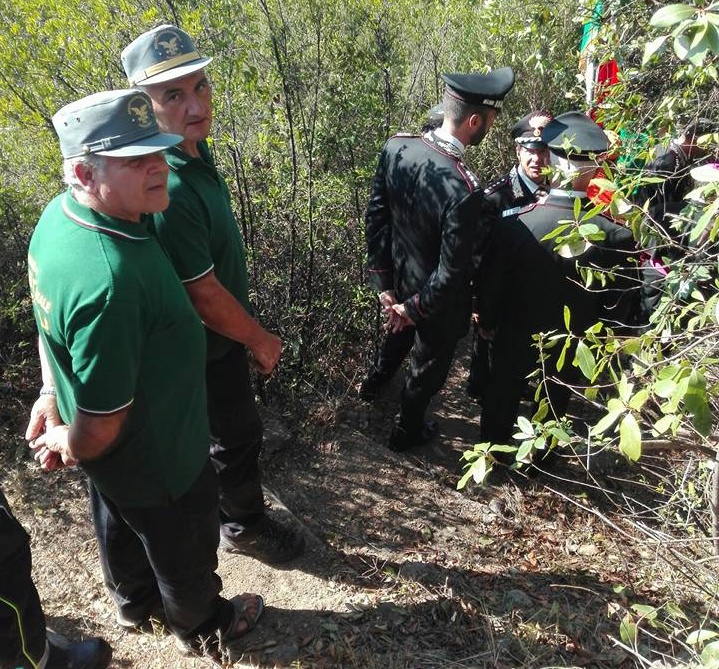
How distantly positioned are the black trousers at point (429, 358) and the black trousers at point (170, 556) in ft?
5.06

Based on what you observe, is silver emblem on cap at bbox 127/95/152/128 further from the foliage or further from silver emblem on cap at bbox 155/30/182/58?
the foliage

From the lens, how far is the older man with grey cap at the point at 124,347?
1.73 m

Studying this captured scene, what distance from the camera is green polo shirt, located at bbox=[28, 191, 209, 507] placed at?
1.71 meters

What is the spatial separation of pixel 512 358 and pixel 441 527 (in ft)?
3.43

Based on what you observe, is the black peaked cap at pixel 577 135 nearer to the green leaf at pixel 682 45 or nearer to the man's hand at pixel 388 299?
the man's hand at pixel 388 299

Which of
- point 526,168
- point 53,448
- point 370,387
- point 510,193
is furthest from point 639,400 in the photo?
point 526,168

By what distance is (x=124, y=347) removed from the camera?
173cm

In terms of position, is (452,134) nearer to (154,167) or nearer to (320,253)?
→ (320,253)

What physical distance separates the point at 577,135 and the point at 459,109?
0.63 m

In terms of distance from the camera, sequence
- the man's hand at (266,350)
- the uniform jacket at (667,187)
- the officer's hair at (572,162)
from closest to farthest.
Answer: the man's hand at (266,350) < the officer's hair at (572,162) < the uniform jacket at (667,187)

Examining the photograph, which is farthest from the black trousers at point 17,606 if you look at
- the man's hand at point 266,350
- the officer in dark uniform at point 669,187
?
the officer in dark uniform at point 669,187

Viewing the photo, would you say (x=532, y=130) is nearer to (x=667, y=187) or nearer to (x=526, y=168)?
(x=526, y=168)

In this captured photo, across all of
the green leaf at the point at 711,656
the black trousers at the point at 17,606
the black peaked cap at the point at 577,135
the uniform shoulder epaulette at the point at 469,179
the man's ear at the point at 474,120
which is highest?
the man's ear at the point at 474,120

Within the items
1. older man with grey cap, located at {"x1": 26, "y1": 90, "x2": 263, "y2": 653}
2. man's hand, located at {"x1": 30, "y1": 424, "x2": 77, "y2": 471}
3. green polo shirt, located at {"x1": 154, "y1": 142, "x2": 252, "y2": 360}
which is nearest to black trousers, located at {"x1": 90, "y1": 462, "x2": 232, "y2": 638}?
older man with grey cap, located at {"x1": 26, "y1": 90, "x2": 263, "y2": 653}
